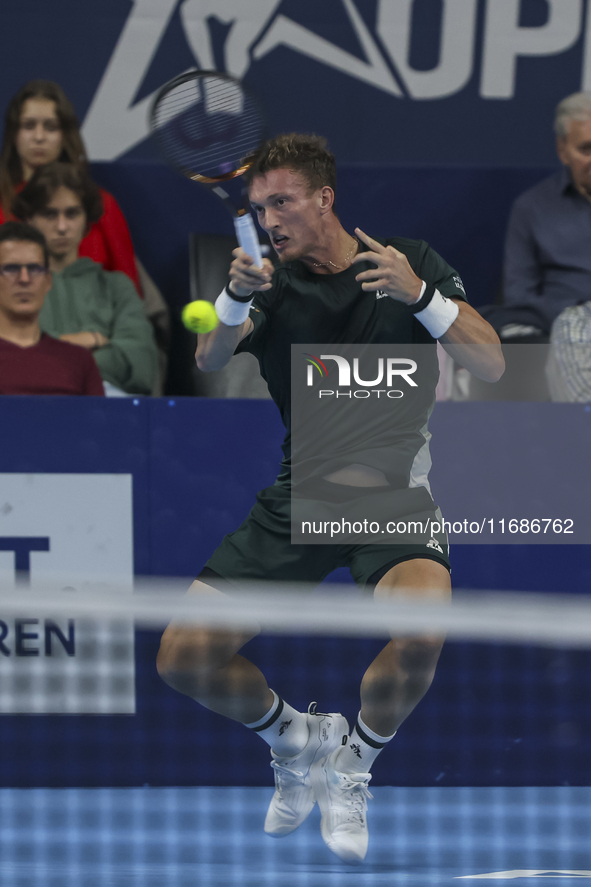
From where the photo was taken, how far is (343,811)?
11.4 ft

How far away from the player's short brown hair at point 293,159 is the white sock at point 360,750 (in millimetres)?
1655

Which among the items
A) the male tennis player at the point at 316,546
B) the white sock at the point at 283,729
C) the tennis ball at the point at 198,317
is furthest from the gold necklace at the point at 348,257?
the white sock at the point at 283,729

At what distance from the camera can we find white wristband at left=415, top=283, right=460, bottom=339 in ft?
10.4

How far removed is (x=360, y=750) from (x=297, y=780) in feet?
0.82

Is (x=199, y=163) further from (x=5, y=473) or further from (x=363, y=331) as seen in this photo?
(x=5, y=473)

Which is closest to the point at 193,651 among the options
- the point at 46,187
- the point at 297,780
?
the point at 297,780

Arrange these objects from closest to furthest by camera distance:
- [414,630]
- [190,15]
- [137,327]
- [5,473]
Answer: [414,630]
[5,473]
[137,327]
[190,15]

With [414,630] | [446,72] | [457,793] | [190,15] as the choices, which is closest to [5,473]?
[414,630]

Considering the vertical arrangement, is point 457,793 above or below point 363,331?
below

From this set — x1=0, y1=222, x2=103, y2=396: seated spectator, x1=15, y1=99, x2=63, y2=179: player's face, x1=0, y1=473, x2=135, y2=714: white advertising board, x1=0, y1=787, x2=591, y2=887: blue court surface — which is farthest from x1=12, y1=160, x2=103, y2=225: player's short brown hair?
x1=0, y1=787, x2=591, y2=887: blue court surface

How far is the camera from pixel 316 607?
11.6 feet

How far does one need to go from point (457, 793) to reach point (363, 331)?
187 centimetres

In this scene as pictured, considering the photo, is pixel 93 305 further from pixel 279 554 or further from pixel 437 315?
pixel 437 315

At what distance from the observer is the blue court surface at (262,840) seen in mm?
3371
